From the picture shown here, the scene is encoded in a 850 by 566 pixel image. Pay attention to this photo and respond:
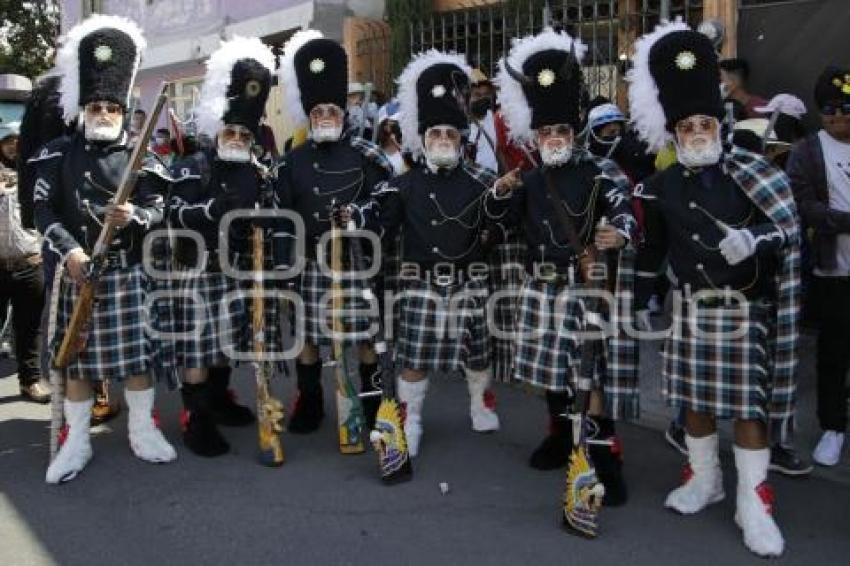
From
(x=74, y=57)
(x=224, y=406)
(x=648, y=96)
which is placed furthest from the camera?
(x=224, y=406)

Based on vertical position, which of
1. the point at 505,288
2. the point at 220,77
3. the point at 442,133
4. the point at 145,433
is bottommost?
the point at 145,433

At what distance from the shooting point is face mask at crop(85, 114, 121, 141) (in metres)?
4.58

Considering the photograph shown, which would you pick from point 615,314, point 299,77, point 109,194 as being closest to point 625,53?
point 299,77

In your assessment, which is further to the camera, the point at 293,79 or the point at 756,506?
the point at 293,79

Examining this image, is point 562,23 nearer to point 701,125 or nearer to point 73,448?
point 701,125

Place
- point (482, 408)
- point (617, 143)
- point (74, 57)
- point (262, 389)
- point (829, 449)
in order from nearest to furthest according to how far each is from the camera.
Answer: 1. point (829, 449)
2. point (74, 57)
3. point (262, 389)
4. point (482, 408)
5. point (617, 143)

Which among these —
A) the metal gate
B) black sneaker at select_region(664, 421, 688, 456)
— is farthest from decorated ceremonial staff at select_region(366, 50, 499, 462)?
the metal gate

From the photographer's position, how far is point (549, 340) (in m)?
4.32

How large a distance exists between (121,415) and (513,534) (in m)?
2.88

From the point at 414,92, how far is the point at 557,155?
92cm

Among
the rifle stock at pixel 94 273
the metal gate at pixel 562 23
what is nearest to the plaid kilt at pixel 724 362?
the rifle stock at pixel 94 273

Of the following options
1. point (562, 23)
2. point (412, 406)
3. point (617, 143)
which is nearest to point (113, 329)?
point (412, 406)

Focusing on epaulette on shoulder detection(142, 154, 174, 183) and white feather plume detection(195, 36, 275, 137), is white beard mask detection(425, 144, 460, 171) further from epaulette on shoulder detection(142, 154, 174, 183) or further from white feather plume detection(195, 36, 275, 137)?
epaulette on shoulder detection(142, 154, 174, 183)

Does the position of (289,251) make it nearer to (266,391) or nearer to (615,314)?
(266,391)
